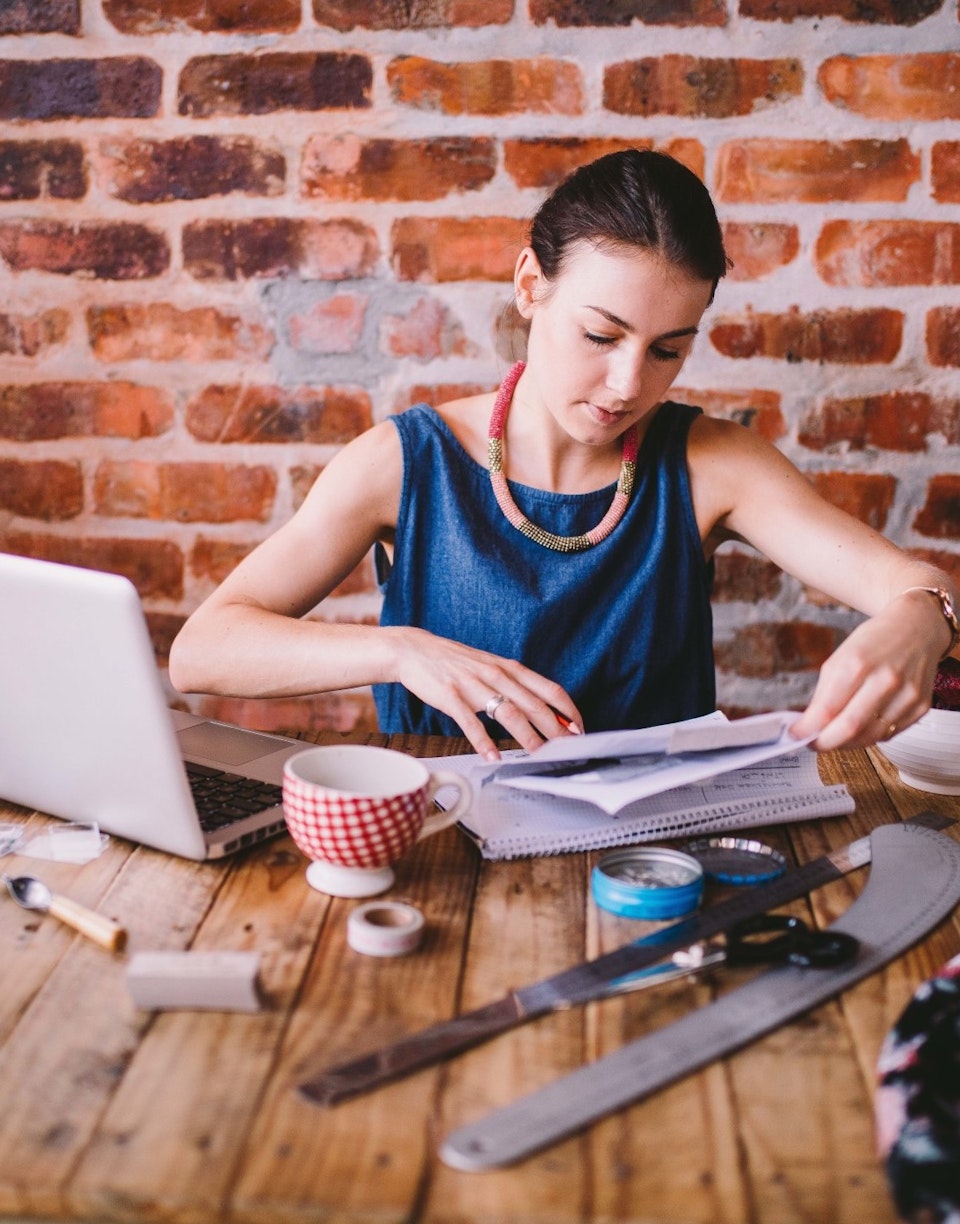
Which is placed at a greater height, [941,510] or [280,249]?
[280,249]

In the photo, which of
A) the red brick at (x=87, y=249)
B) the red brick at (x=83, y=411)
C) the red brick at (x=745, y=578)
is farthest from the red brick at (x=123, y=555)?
the red brick at (x=745, y=578)

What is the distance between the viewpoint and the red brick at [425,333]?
1.79 m

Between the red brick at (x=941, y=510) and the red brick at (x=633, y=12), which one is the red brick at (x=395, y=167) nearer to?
the red brick at (x=633, y=12)

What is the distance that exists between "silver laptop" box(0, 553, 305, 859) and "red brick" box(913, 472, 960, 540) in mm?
1176

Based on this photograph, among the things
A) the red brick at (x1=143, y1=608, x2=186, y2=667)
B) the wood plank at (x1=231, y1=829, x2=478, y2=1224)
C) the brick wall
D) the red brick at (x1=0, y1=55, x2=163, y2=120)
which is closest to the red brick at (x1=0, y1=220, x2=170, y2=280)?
the brick wall

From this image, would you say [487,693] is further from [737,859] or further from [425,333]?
[425,333]

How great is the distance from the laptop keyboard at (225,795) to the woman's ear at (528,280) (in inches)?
27.4

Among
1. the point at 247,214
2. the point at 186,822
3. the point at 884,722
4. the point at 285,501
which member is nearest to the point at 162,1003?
the point at 186,822

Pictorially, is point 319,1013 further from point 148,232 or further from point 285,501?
point 148,232

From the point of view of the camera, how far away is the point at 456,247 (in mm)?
1762

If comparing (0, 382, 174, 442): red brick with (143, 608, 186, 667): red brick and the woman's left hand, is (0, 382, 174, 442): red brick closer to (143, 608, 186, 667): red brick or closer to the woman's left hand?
(143, 608, 186, 667): red brick

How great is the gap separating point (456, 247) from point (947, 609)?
36.9 inches

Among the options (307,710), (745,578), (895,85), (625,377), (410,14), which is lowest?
(307,710)

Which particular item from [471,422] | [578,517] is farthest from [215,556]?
[578,517]
